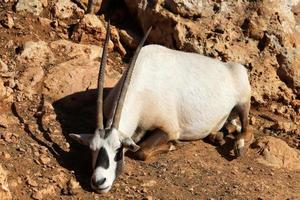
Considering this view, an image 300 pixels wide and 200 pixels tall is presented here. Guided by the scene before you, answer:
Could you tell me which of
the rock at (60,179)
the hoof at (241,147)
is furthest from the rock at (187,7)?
the rock at (60,179)

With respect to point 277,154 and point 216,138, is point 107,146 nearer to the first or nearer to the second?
point 216,138

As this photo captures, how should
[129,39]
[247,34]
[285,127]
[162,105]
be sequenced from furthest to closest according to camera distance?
[129,39] → [247,34] → [285,127] → [162,105]

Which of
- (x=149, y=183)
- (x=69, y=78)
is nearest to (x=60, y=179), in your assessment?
(x=149, y=183)

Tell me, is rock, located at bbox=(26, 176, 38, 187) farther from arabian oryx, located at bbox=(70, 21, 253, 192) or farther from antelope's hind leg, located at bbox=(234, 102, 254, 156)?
antelope's hind leg, located at bbox=(234, 102, 254, 156)

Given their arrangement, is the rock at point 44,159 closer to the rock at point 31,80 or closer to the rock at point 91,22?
the rock at point 31,80

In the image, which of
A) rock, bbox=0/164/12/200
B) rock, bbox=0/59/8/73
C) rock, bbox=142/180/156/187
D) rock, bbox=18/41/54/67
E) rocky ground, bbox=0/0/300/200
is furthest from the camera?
rock, bbox=18/41/54/67

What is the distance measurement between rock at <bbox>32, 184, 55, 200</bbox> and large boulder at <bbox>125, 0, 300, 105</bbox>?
418 centimetres

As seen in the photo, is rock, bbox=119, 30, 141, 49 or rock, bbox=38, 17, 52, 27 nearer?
rock, bbox=38, 17, 52, 27

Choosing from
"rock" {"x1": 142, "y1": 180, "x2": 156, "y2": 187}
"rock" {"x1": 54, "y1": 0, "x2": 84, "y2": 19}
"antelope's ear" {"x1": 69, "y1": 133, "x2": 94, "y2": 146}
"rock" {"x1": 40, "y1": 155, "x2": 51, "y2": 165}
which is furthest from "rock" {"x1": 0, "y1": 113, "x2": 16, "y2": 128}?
"rock" {"x1": 54, "y1": 0, "x2": 84, "y2": 19}

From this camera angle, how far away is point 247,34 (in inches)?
426

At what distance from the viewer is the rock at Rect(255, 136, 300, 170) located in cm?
927

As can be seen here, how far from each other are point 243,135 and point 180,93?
1.16m

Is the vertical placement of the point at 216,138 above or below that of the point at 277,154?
below

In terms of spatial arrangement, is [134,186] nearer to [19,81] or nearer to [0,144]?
[0,144]
